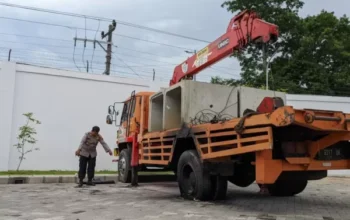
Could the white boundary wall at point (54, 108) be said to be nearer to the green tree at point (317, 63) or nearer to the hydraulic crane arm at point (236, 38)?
the hydraulic crane arm at point (236, 38)

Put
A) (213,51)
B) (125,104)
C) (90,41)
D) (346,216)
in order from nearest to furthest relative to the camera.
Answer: (346,216) → (213,51) → (125,104) → (90,41)

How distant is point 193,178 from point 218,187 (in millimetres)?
494

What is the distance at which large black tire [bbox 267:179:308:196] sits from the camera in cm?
834

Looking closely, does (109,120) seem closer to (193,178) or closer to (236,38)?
(193,178)

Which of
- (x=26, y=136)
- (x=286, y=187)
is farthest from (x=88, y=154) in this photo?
(x=286, y=187)

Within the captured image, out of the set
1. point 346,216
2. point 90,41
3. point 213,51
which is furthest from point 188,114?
point 90,41

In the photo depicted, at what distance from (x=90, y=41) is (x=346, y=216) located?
65.3 ft

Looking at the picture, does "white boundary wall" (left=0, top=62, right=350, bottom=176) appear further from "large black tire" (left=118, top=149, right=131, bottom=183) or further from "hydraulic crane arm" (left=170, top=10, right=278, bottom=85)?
"hydraulic crane arm" (left=170, top=10, right=278, bottom=85)

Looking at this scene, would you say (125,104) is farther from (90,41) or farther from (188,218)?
(90,41)

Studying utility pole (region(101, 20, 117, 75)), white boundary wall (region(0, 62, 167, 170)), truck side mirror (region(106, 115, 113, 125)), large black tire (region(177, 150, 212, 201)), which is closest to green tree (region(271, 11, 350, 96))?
utility pole (region(101, 20, 117, 75))

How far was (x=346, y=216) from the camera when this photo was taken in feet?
20.1

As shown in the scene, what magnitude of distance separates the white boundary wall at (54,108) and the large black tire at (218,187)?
8.39 m

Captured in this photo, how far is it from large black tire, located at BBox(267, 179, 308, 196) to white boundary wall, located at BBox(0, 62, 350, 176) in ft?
23.7

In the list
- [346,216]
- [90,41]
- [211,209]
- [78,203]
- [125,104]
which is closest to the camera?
[346,216]
